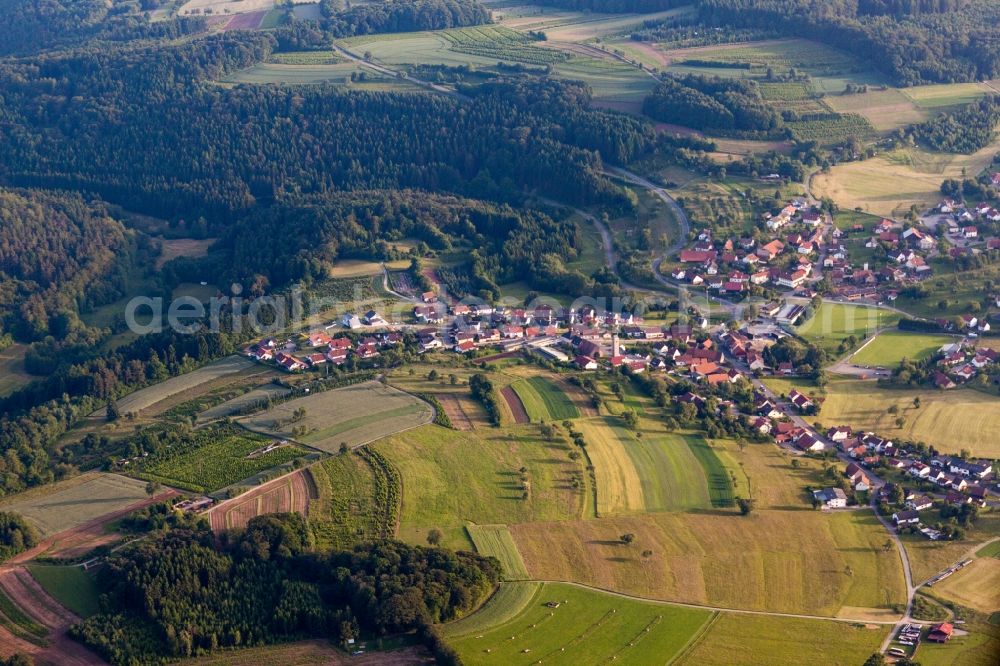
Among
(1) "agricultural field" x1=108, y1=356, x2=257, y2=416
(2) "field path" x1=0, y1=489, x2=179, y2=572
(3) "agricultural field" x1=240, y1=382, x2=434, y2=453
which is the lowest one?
(2) "field path" x1=0, y1=489, x2=179, y2=572

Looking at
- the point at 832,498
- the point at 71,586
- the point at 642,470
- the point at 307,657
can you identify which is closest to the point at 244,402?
the point at 71,586

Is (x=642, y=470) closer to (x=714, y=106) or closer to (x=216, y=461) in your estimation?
(x=216, y=461)

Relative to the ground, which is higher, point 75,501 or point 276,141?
point 276,141

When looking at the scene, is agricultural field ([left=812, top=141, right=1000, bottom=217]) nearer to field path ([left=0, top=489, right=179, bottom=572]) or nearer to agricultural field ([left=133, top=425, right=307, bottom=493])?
agricultural field ([left=133, top=425, right=307, bottom=493])

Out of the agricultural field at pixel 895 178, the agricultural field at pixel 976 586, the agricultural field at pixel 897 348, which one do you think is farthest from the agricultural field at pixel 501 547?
the agricultural field at pixel 895 178

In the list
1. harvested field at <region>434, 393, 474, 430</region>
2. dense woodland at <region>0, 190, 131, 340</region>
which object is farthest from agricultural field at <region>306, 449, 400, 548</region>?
dense woodland at <region>0, 190, 131, 340</region>

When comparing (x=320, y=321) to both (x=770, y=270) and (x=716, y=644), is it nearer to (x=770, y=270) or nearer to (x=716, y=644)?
(x=770, y=270)
